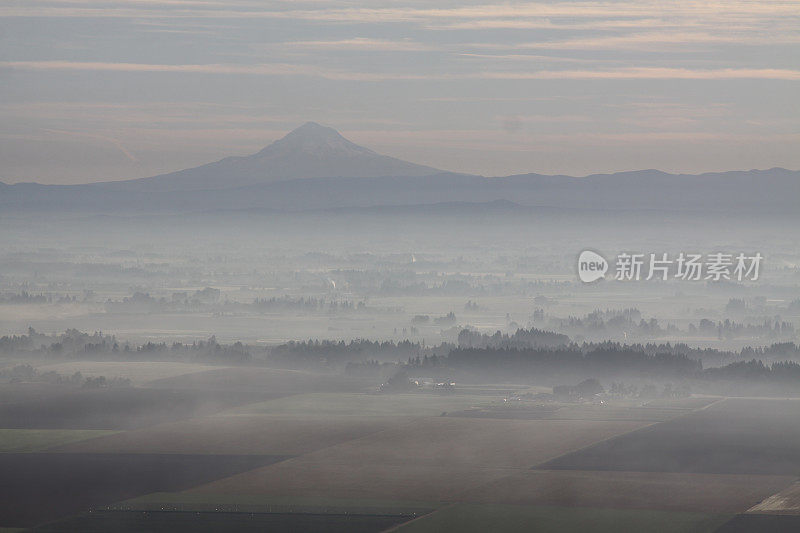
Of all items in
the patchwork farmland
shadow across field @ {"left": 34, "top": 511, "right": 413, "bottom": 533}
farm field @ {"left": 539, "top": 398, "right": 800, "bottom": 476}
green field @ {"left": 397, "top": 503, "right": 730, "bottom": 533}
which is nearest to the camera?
shadow across field @ {"left": 34, "top": 511, "right": 413, "bottom": 533}

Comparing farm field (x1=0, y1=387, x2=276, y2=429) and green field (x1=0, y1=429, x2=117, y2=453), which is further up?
farm field (x1=0, y1=387, x2=276, y2=429)

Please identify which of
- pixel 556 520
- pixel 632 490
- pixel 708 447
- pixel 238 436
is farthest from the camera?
pixel 238 436

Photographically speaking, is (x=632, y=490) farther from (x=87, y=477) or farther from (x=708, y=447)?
(x=87, y=477)

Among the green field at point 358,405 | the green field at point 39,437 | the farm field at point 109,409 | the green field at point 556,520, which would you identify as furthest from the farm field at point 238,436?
the green field at point 556,520

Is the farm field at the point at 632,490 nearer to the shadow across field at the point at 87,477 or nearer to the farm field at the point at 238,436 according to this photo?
the shadow across field at the point at 87,477

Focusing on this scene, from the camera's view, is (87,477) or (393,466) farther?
(393,466)

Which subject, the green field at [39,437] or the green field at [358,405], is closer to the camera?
the green field at [39,437]

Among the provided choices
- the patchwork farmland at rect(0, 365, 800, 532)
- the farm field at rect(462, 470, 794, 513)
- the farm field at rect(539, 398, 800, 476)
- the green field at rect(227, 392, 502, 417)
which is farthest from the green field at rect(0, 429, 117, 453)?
the farm field at rect(539, 398, 800, 476)

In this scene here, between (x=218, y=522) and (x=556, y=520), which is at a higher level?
(x=218, y=522)

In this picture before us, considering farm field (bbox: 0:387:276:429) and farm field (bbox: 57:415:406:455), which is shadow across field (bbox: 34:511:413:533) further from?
farm field (bbox: 0:387:276:429)

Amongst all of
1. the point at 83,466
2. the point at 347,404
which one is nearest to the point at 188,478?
the point at 83,466

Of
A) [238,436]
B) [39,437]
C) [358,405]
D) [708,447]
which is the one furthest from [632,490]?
[358,405]

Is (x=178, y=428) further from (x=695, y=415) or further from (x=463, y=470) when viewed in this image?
(x=695, y=415)
